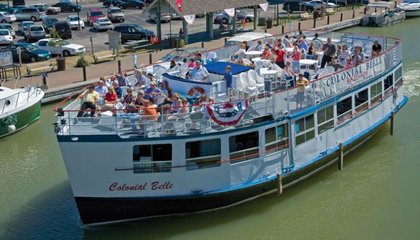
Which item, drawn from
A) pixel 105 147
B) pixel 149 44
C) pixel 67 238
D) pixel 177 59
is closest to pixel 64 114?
Result: pixel 105 147

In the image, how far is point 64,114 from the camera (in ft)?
61.7

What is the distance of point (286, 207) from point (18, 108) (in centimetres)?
1433

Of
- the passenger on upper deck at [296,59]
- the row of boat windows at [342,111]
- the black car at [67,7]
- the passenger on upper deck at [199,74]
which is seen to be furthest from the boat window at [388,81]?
the black car at [67,7]

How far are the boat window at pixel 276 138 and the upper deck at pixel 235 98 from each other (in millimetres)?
406

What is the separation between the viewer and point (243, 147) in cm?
1975

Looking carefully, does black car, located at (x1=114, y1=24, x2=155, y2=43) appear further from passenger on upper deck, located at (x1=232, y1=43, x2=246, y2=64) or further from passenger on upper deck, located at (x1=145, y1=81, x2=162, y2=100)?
passenger on upper deck, located at (x1=145, y1=81, x2=162, y2=100)

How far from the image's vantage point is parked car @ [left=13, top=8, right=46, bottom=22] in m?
60.9

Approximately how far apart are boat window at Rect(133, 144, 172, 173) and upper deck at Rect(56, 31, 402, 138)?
41 centimetres

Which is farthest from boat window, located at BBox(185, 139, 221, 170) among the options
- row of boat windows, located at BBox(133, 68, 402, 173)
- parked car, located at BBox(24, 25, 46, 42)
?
parked car, located at BBox(24, 25, 46, 42)

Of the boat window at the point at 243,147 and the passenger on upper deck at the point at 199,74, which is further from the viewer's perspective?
the passenger on upper deck at the point at 199,74

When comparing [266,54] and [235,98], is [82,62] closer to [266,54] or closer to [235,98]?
[266,54]

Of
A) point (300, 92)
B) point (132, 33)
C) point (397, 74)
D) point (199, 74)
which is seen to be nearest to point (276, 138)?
point (300, 92)

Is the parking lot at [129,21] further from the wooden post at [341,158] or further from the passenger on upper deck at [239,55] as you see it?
the wooden post at [341,158]

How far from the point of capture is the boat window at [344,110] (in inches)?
912
